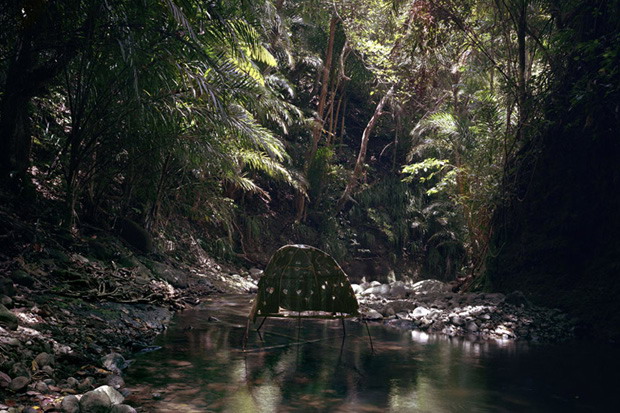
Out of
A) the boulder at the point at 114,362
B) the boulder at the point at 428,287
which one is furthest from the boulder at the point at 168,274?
the boulder at the point at 428,287

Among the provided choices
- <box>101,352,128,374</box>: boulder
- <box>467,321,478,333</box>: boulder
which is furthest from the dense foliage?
<box>101,352,128,374</box>: boulder

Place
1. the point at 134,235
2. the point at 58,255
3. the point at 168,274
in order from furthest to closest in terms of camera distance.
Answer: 1. the point at 134,235
2. the point at 168,274
3. the point at 58,255

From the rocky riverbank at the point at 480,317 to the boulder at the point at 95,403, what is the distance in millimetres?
5462

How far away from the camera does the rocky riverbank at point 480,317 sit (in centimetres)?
755

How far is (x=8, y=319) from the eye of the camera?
4188 millimetres

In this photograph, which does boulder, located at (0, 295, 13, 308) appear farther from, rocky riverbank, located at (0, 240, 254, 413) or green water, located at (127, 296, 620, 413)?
green water, located at (127, 296, 620, 413)

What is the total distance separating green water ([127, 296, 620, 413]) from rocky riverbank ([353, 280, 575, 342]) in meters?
0.52

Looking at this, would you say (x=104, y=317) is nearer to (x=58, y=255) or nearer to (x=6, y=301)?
(x=6, y=301)

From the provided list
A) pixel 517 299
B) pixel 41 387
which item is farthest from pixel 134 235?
pixel 41 387

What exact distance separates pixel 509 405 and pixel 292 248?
2667 mm

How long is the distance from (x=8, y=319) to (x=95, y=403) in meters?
1.40

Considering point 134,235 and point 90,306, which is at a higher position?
point 134,235

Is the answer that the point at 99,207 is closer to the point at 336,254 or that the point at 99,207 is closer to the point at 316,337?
the point at 316,337

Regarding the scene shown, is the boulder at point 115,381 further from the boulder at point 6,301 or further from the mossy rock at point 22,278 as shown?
the mossy rock at point 22,278
